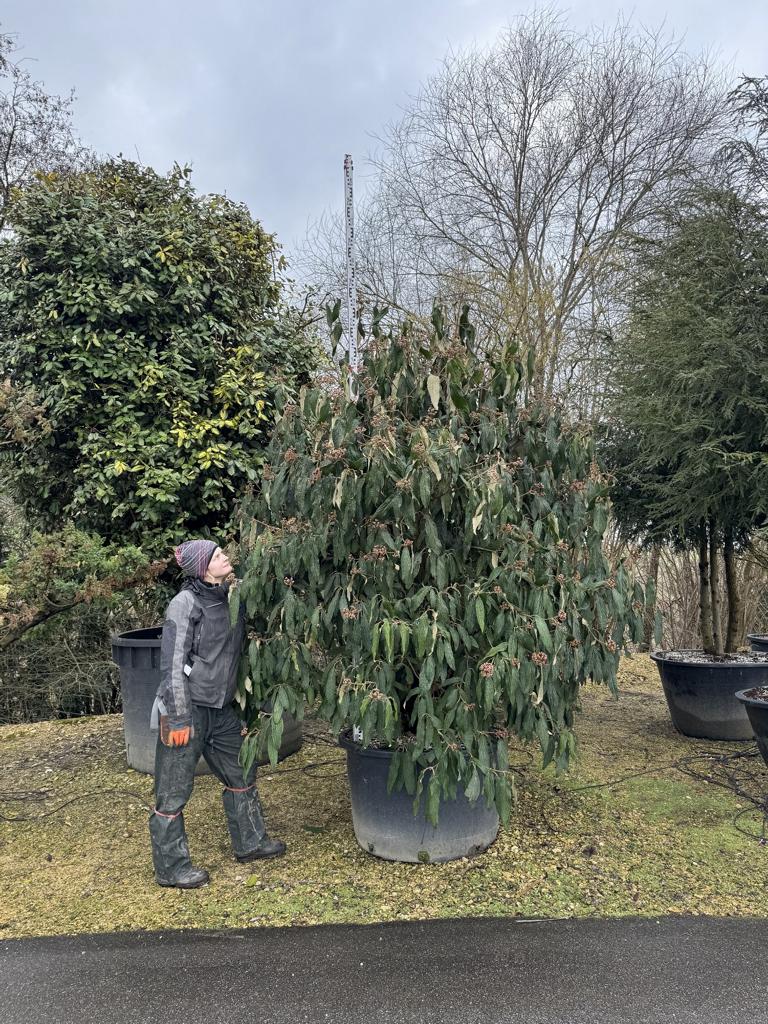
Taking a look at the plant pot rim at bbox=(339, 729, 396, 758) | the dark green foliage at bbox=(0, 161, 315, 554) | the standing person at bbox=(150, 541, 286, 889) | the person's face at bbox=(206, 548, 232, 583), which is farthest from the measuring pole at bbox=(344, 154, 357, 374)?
the plant pot rim at bbox=(339, 729, 396, 758)

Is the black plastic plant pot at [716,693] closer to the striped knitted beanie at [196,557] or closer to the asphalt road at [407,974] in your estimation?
the asphalt road at [407,974]

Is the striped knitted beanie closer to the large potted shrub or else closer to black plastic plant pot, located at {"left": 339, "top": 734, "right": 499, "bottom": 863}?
the large potted shrub

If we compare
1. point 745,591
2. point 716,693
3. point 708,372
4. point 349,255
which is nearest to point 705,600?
point 716,693

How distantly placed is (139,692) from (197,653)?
1.65 meters

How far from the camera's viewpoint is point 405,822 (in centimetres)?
343

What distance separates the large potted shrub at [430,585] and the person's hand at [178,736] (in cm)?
28

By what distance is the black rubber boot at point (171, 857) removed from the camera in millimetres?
3271

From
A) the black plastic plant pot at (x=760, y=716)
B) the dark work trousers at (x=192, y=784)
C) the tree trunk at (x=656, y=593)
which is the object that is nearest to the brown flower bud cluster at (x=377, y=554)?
the dark work trousers at (x=192, y=784)

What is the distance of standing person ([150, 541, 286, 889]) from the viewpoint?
10.7 feet

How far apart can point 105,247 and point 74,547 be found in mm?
2198

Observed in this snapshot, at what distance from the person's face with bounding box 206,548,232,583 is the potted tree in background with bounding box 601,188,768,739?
3.22 metres

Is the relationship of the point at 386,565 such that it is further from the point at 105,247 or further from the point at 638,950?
the point at 105,247

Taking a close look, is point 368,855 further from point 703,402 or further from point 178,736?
point 703,402

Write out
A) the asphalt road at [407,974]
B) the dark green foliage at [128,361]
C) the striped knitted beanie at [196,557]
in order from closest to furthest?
the asphalt road at [407,974] → the striped knitted beanie at [196,557] → the dark green foliage at [128,361]
